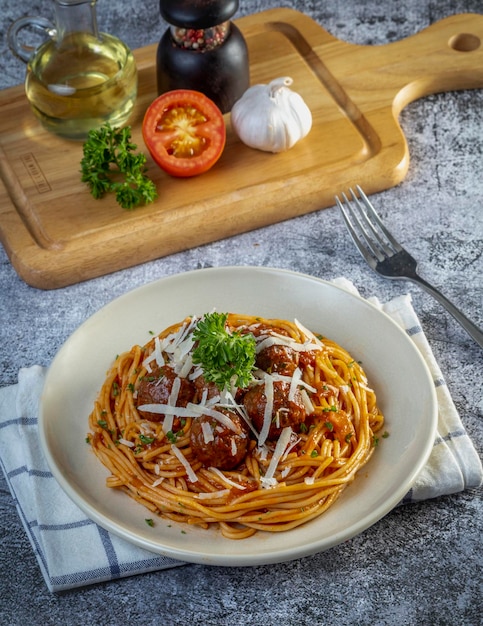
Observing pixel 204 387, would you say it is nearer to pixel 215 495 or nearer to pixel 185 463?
pixel 185 463

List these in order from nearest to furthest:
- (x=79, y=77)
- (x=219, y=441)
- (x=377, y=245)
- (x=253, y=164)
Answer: (x=219, y=441) → (x=377, y=245) → (x=253, y=164) → (x=79, y=77)

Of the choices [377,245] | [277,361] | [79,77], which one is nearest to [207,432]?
[277,361]

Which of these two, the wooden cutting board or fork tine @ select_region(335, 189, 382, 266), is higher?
the wooden cutting board

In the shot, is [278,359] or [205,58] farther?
[205,58]

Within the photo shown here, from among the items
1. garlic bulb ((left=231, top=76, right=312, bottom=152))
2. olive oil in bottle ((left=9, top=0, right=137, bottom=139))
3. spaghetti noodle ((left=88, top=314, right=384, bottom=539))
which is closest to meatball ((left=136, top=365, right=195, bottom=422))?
spaghetti noodle ((left=88, top=314, right=384, bottom=539))

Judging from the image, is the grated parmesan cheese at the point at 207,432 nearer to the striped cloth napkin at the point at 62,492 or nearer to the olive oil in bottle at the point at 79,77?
the striped cloth napkin at the point at 62,492

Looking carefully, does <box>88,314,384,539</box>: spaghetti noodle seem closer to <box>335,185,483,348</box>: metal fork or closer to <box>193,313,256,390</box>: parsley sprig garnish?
<box>193,313,256,390</box>: parsley sprig garnish

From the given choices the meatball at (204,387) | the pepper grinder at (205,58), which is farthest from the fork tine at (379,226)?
the meatball at (204,387)
